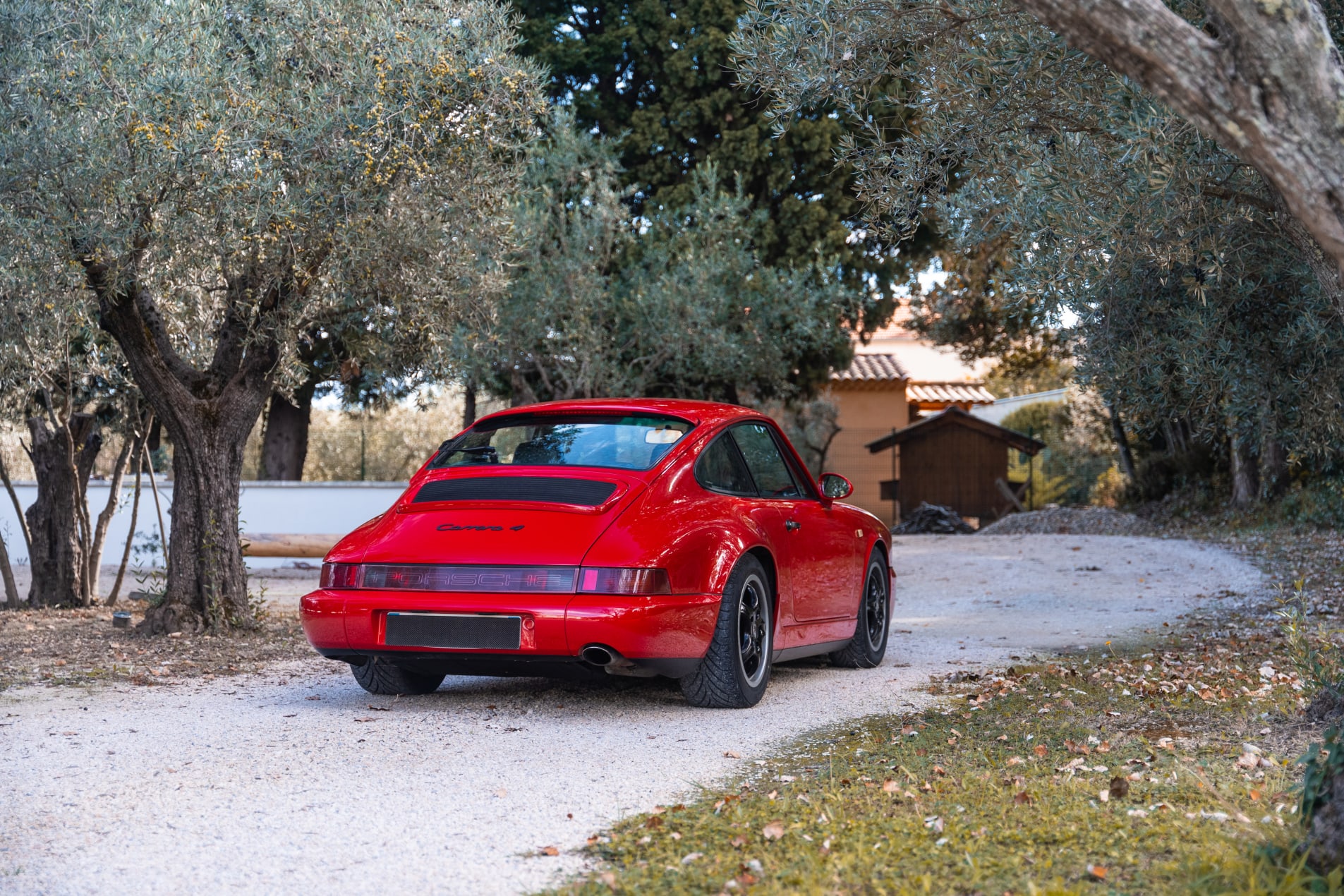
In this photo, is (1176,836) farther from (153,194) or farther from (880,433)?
(880,433)

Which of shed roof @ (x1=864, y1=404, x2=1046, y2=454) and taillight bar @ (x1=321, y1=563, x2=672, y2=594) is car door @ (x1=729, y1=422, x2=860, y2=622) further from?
shed roof @ (x1=864, y1=404, x2=1046, y2=454)

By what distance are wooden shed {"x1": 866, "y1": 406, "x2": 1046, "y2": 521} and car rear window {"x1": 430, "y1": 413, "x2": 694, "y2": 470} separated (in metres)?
25.8

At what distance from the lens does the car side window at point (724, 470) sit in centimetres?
694

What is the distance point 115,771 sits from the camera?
17.2 ft

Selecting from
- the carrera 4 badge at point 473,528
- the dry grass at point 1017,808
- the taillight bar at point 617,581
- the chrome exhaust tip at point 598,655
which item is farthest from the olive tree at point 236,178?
the dry grass at point 1017,808

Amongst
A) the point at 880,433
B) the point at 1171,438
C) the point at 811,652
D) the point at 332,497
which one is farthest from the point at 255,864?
the point at 880,433

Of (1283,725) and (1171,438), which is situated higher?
(1171,438)

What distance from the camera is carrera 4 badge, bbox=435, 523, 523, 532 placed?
6.37 m

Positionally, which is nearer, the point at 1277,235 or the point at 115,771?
the point at 115,771

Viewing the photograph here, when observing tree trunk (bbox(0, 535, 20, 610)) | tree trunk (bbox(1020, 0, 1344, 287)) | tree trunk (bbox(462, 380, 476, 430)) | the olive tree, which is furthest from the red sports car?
tree trunk (bbox(462, 380, 476, 430))

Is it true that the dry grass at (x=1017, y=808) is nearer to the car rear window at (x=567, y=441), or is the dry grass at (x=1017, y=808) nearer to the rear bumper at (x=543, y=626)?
the rear bumper at (x=543, y=626)

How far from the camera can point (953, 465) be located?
3284 cm

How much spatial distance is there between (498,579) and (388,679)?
4.47 feet

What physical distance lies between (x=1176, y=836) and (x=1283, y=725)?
2224 mm
